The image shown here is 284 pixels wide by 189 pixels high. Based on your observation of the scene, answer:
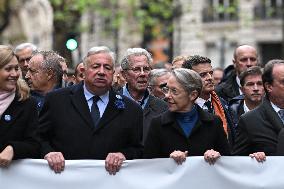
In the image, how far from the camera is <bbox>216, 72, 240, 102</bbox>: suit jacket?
9.69 metres

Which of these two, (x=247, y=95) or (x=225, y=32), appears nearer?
(x=247, y=95)

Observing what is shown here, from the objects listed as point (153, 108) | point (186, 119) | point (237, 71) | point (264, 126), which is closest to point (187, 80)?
point (186, 119)

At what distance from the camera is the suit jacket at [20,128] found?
6.28 m

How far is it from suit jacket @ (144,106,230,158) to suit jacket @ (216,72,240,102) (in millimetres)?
3011

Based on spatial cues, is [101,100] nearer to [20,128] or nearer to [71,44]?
[20,128]

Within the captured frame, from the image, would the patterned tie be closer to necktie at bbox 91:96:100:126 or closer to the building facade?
necktie at bbox 91:96:100:126

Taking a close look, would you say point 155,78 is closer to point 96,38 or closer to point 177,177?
point 177,177

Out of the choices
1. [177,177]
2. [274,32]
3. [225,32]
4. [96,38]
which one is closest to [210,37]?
[225,32]

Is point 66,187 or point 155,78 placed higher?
point 155,78

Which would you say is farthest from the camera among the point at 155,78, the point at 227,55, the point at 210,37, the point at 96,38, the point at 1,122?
the point at 96,38

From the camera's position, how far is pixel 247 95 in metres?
8.66

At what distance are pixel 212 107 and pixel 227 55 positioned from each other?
30339 mm

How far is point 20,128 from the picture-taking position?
6.34 meters

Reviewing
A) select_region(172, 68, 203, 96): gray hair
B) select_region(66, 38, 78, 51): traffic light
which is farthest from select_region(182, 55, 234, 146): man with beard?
select_region(66, 38, 78, 51): traffic light
